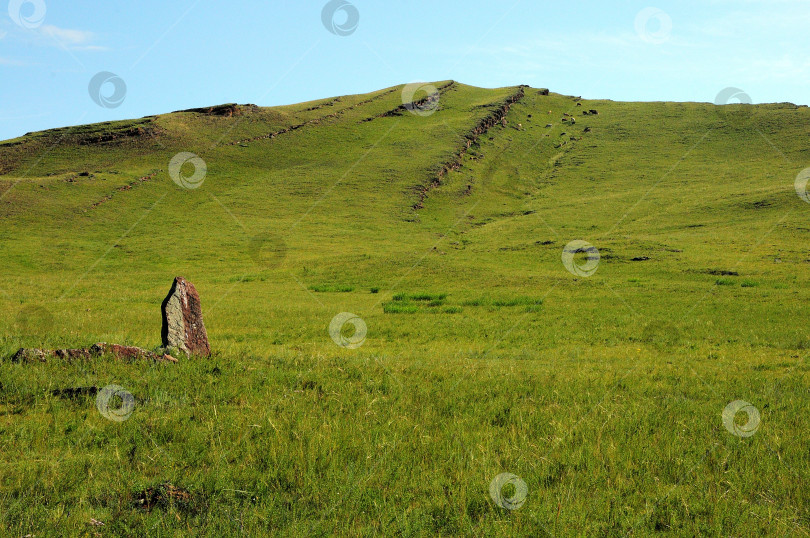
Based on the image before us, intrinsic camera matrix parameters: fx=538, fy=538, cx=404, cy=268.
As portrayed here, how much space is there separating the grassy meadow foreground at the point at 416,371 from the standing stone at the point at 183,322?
0.97 meters

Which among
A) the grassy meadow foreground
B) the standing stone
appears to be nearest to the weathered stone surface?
the grassy meadow foreground

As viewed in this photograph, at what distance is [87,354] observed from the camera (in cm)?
991

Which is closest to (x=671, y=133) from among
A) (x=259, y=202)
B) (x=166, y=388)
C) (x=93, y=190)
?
(x=259, y=202)

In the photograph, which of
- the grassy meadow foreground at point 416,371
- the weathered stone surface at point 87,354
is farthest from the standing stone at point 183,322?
the weathered stone surface at point 87,354

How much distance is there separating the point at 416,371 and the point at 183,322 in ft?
18.6

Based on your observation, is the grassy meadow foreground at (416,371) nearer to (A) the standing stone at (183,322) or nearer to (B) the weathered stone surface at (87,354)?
(B) the weathered stone surface at (87,354)

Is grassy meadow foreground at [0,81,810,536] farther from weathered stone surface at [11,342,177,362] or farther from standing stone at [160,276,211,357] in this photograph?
standing stone at [160,276,211,357]

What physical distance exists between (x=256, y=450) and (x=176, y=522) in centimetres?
155

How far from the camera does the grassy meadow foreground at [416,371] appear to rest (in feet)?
17.4

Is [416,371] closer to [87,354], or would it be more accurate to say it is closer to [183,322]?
[183,322]

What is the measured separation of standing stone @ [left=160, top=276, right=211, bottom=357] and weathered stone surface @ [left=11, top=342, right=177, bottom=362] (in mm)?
1491

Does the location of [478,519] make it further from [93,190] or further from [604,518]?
[93,190]

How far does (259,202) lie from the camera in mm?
79938

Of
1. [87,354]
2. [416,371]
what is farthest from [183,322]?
[416,371]
